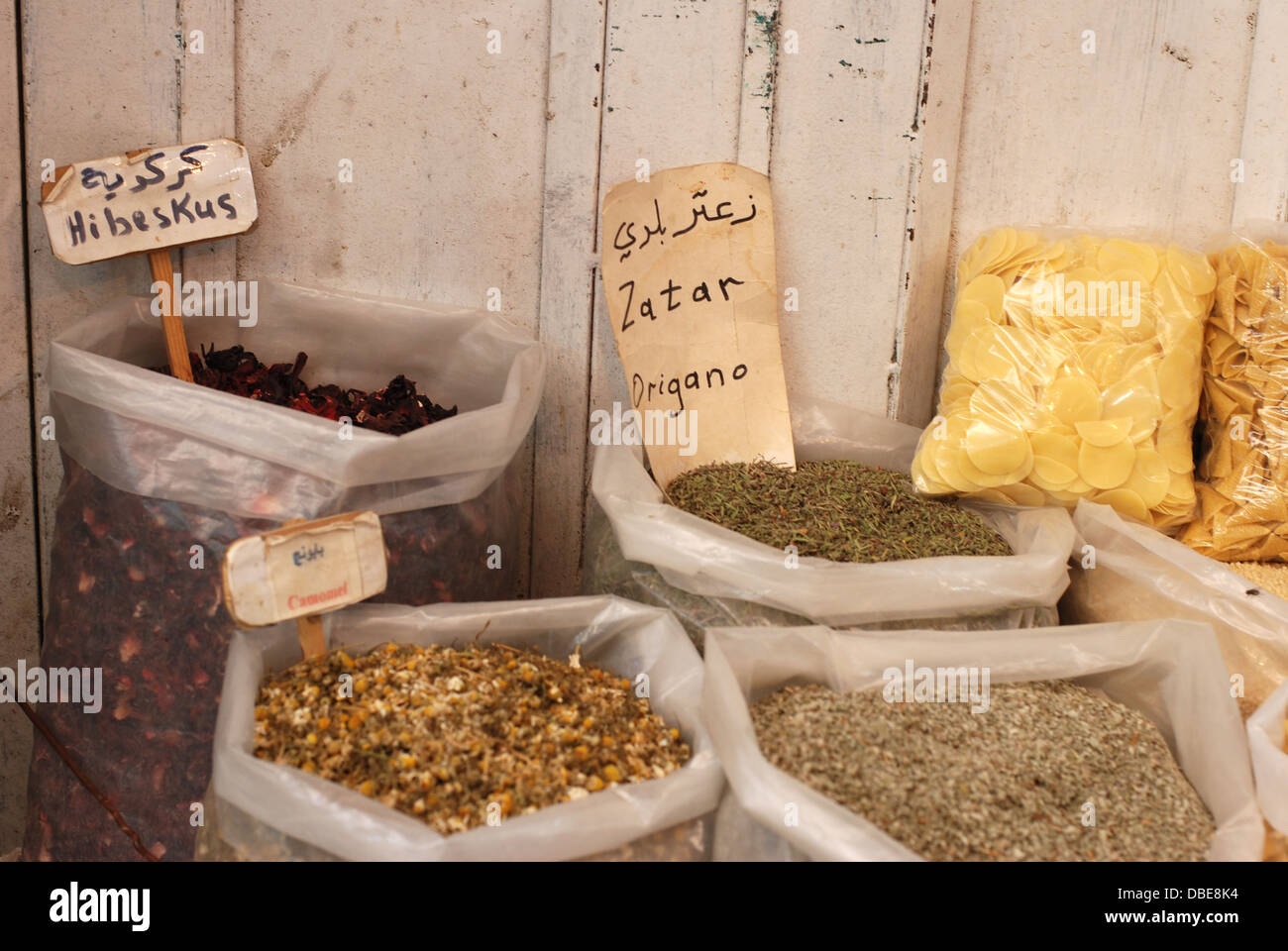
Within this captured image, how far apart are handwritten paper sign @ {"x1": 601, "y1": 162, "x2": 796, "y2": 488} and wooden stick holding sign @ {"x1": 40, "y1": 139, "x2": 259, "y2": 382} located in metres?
0.50

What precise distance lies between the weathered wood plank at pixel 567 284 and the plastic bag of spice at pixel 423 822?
1.37ft

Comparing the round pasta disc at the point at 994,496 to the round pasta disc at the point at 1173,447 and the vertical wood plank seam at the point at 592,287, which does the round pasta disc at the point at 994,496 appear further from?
the vertical wood plank seam at the point at 592,287

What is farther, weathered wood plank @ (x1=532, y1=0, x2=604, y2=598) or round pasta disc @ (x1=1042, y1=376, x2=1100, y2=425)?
weathered wood plank @ (x1=532, y1=0, x2=604, y2=598)

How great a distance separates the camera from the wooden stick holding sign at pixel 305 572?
0.86 metres

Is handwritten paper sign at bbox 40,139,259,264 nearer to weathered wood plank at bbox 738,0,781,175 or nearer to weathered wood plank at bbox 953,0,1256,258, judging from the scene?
weathered wood plank at bbox 738,0,781,175

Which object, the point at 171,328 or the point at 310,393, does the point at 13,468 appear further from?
the point at 310,393

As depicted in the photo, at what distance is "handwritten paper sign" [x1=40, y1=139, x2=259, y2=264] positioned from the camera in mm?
1237

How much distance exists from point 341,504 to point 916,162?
2.84ft

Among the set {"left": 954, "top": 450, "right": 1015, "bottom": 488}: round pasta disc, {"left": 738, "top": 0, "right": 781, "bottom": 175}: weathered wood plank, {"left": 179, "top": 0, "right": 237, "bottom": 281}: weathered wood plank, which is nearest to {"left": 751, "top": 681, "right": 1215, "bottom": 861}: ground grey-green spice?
{"left": 954, "top": 450, "right": 1015, "bottom": 488}: round pasta disc

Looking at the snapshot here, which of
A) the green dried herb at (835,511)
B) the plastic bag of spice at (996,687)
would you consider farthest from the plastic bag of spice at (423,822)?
the green dried herb at (835,511)

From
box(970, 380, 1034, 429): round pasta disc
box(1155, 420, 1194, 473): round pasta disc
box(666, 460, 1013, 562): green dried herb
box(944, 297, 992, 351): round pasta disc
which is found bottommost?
box(666, 460, 1013, 562): green dried herb

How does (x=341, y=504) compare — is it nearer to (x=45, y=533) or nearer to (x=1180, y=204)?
(x=45, y=533)
